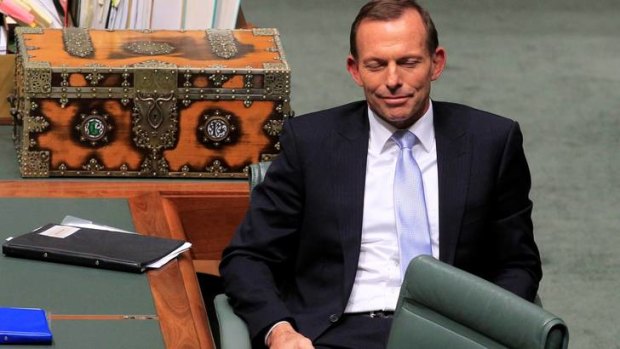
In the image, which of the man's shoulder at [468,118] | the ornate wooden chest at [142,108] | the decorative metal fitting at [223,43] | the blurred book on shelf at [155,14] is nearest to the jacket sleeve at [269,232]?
the man's shoulder at [468,118]

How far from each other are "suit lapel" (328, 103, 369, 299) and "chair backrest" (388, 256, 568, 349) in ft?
1.35

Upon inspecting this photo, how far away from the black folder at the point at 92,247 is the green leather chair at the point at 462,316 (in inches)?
30.5

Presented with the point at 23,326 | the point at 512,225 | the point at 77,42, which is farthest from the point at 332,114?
the point at 77,42

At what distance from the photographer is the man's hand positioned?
3045 millimetres

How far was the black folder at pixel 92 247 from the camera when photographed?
3.35m

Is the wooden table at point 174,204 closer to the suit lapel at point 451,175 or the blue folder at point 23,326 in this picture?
the blue folder at point 23,326

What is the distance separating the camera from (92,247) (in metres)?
3.41

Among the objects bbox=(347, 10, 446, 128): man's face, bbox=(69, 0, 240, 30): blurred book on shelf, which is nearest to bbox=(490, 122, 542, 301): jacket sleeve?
A: bbox=(347, 10, 446, 128): man's face

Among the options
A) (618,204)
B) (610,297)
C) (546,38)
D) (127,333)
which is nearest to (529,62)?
(546,38)

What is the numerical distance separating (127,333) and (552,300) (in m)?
2.16

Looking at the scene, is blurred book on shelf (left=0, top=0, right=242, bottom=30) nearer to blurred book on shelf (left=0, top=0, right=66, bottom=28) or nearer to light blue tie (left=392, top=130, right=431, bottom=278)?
blurred book on shelf (left=0, top=0, right=66, bottom=28)

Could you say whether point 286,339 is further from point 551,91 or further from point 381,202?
point 551,91

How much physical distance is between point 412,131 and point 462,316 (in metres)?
0.67

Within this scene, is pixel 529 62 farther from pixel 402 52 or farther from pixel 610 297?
pixel 402 52
